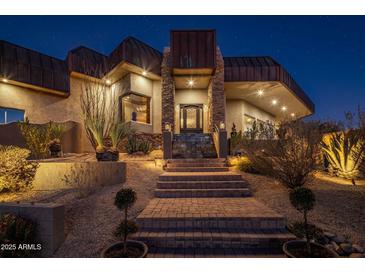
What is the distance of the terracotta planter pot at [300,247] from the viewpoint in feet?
8.67

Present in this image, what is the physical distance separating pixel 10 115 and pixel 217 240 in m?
12.4

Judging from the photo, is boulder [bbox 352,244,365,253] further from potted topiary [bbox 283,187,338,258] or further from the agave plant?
the agave plant

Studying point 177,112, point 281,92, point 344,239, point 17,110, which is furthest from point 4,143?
point 281,92

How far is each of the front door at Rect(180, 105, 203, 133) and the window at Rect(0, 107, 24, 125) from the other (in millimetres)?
9526

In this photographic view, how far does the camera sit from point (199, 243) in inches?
119

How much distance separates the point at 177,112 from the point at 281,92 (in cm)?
755

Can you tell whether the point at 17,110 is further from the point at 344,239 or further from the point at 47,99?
the point at 344,239

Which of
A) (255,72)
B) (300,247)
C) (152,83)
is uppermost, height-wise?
(255,72)

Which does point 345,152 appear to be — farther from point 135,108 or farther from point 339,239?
point 135,108

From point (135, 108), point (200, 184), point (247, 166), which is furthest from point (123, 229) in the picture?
point (135, 108)

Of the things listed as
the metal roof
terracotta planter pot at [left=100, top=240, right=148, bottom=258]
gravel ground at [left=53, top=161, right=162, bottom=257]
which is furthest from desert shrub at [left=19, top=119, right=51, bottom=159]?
the metal roof

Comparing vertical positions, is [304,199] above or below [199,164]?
below

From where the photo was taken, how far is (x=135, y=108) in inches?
479
